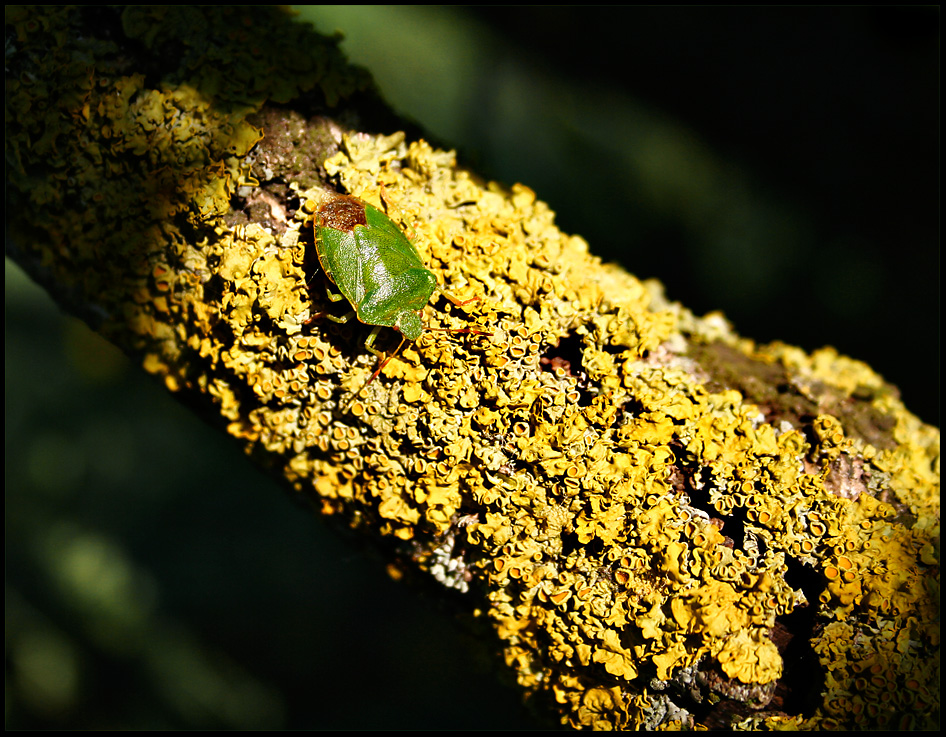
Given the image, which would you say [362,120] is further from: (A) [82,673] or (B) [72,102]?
(A) [82,673]

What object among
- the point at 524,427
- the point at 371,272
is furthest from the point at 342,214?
the point at 524,427

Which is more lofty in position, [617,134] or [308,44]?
[617,134]

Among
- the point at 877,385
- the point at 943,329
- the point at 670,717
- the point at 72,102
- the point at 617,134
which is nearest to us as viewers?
the point at 670,717

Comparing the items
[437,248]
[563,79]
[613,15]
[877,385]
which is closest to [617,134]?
[563,79]

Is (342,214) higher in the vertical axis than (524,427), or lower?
higher

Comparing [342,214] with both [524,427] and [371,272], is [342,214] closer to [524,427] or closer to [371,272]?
[371,272]
